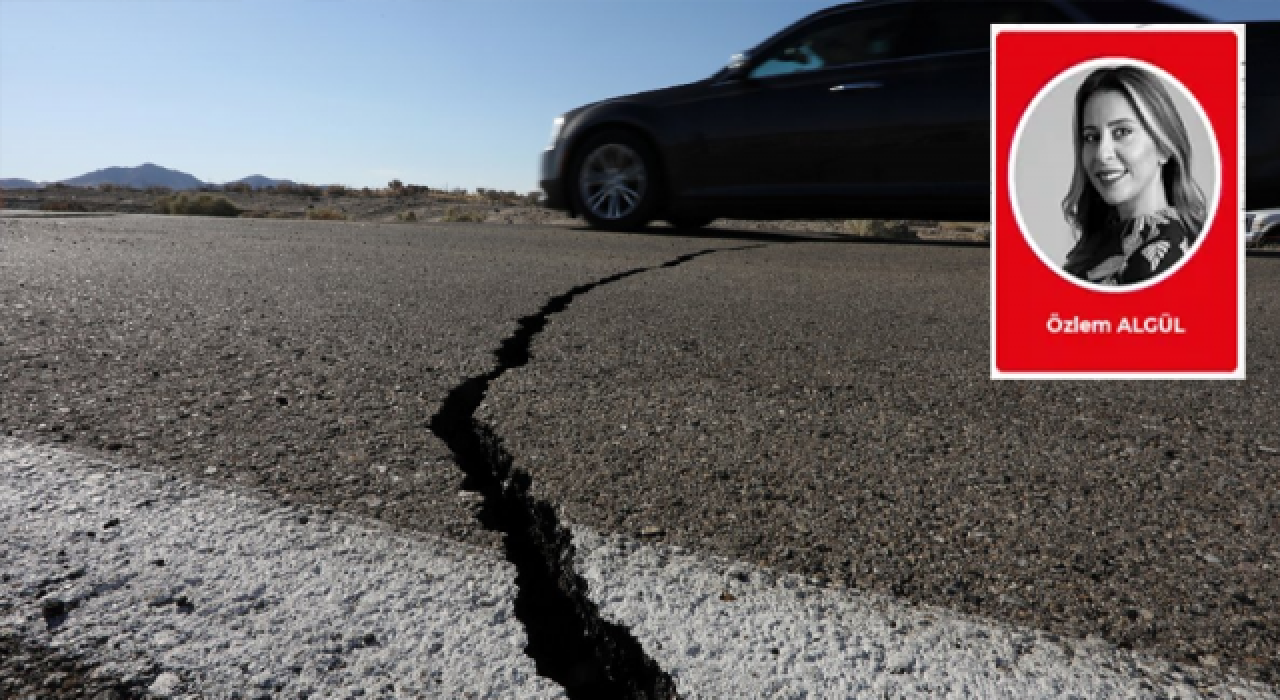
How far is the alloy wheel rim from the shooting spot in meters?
6.06

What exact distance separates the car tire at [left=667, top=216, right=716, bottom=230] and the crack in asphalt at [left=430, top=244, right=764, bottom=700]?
4.44 meters

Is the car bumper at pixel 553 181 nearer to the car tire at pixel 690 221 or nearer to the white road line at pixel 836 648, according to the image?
the car tire at pixel 690 221

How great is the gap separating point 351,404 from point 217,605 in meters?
0.83

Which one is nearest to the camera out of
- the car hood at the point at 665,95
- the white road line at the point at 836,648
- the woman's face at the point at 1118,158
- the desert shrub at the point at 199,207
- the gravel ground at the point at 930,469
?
the white road line at the point at 836,648

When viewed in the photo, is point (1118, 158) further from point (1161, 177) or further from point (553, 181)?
point (553, 181)

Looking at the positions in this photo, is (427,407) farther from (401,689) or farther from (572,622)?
(401,689)

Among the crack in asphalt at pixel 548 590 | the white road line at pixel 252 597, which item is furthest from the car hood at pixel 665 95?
the white road line at pixel 252 597

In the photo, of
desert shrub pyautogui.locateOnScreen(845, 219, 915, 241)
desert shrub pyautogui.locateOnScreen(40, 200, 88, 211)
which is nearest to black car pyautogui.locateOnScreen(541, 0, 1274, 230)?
desert shrub pyautogui.locateOnScreen(845, 219, 915, 241)

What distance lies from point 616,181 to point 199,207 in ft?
33.2

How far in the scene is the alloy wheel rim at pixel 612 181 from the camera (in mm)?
6062

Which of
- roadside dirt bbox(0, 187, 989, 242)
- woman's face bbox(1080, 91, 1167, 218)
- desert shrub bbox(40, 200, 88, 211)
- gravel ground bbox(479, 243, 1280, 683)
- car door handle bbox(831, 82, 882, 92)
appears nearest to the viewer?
gravel ground bbox(479, 243, 1280, 683)

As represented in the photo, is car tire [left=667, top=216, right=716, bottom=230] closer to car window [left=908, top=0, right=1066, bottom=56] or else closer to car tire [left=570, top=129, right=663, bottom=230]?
car tire [left=570, top=129, right=663, bottom=230]

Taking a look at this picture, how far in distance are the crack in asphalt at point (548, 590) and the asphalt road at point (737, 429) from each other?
34 mm

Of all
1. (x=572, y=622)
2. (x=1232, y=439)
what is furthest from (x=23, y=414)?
(x=1232, y=439)
